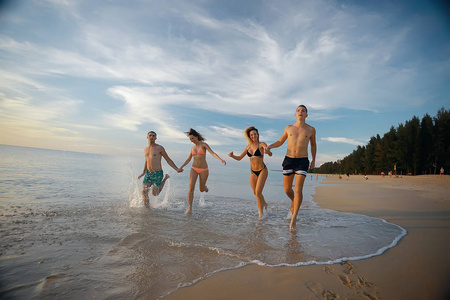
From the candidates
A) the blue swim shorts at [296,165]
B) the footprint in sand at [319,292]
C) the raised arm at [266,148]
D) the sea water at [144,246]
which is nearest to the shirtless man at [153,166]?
the sea water at [144,246]

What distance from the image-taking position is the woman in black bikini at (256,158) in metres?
6.71

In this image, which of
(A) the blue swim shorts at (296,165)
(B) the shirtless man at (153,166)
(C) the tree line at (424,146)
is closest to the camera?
(A) the blue swim shorts at (296,165)

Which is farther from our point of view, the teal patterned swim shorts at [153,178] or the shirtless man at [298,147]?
the teal patterned swim shorts at [153,178]

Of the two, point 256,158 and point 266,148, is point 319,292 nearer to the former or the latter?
point 266,148

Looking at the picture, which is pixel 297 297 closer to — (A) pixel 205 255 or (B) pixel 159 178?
(A) pixel 205 255

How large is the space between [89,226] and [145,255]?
2381 millimetres

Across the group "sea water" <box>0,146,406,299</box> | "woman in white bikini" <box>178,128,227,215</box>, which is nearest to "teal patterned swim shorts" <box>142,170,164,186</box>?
"woman in white bikini" <box>178,128,227,215</box>

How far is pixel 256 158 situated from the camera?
6820 mm

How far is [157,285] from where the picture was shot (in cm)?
262

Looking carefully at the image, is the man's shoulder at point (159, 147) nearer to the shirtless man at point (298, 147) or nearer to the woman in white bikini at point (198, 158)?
the woman in white bikini at point (198, 158)

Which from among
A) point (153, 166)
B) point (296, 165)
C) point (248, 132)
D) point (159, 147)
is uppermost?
point (248, 132)

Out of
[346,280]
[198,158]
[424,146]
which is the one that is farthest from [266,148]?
[424,146]

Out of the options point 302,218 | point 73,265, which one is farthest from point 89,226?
point 302,218

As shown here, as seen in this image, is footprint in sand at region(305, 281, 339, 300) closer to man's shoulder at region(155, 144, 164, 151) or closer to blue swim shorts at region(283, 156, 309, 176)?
blue swim shorts at region(283, 156, 309, 176)
